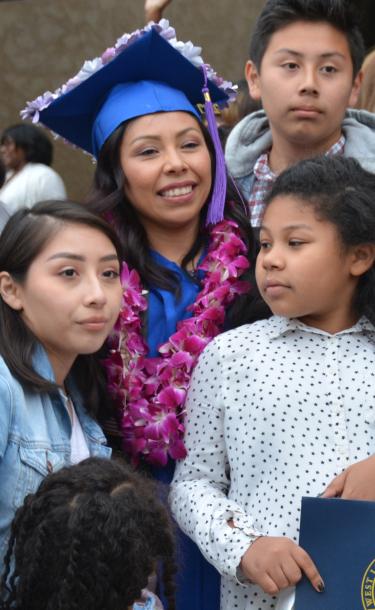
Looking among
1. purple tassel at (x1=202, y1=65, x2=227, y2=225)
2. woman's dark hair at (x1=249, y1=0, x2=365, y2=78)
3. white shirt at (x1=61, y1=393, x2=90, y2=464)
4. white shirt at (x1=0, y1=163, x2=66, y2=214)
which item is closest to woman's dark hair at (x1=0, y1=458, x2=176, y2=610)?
white shirt at (x1=61, y1=393, x2=90, y2=464)

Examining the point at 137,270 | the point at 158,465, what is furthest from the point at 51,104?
the point at 158,465

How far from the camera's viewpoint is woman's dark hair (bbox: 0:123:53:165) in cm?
613

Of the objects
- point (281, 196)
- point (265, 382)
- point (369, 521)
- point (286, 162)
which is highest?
point (286, 162)

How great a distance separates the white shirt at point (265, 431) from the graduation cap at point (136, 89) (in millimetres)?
541

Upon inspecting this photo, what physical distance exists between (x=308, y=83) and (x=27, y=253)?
1.01 metres

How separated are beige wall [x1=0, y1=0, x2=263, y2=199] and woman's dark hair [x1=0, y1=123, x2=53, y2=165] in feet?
5.04

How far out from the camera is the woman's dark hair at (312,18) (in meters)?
3.09

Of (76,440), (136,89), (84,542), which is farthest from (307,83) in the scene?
(84,542)

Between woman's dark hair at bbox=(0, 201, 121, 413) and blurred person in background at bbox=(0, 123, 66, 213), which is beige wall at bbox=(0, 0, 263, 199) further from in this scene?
woman's dark hair at bbox=(0, 201, 121, 413)

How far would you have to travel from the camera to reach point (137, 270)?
290 cm

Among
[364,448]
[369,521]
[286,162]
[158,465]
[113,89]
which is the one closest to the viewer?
[369,521]

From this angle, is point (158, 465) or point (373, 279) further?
point (158, 465)

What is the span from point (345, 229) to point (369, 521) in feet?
2.43

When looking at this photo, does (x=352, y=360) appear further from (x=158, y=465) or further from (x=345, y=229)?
(x=158, y=465)
